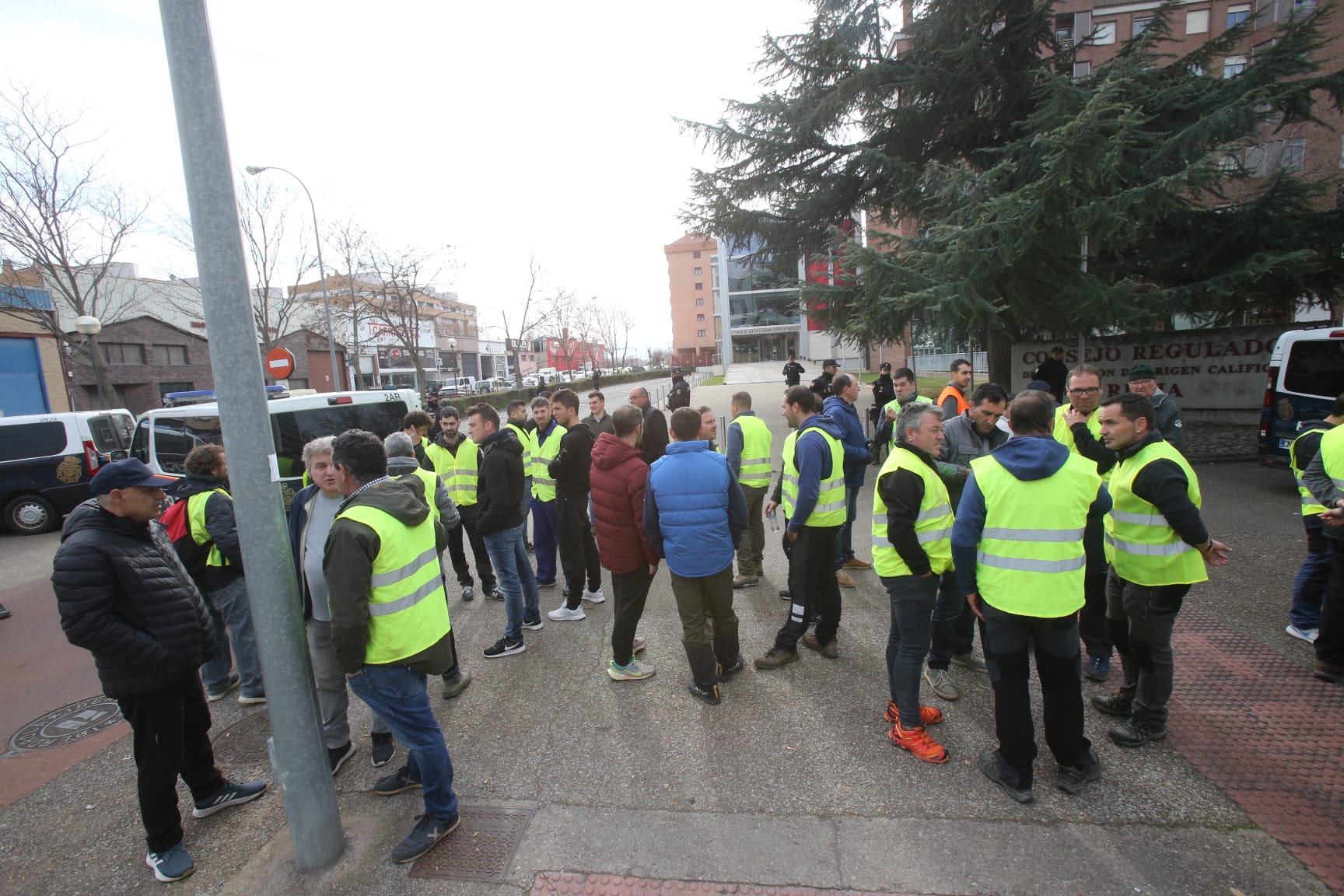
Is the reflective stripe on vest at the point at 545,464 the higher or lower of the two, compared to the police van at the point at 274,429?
lower

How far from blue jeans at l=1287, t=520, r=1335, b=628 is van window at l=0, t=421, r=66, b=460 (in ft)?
53.2

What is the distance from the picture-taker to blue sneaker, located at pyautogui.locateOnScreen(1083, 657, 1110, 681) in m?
3.77

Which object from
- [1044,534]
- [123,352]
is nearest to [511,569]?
[1044,534]

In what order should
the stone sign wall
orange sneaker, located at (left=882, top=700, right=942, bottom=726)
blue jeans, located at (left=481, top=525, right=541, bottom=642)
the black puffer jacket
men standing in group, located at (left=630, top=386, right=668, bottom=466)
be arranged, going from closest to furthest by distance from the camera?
the black puffer jacket → orange sneaker, located at (left=882, top=700, right=942, bottom=726) → blue jeans, located at (left=481, top=525, right=541, bottom=642) → men standing in group, located at (left=630, top=386, right=668, bottom=466) → the stone sign wall

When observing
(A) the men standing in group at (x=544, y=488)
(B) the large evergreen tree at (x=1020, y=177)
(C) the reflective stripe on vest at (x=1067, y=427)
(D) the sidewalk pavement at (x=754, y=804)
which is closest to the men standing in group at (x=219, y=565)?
(D) the sidewalk pavement at (x=754, y=804)

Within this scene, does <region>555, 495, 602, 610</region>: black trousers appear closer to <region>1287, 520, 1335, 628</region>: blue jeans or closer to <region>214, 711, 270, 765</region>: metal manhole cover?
<region>214, 711, 270, 765</region>: metal manhole cover

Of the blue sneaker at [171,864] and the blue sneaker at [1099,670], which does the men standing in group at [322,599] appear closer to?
the blue sneaker at [171,864]

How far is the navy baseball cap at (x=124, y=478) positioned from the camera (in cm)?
257

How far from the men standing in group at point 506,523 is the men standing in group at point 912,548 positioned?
9.14ft

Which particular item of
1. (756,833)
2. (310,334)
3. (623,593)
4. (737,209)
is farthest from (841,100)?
(310,334)

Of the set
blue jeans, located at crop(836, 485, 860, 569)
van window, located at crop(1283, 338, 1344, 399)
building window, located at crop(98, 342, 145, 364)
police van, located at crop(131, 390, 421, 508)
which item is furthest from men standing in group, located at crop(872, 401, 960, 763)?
building window, located at crop(98, 342, 145, 364)

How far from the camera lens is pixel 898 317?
1020 centimetres

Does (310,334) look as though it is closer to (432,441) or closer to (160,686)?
(432,441)

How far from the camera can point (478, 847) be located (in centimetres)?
268
